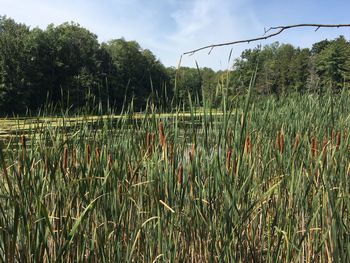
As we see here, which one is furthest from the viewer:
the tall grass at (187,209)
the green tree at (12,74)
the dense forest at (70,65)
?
the dense forest at (70,65)

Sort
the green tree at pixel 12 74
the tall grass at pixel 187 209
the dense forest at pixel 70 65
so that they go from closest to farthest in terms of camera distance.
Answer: the tall grass at pixel 187 209 → the green tree at pixel 12 74 → the dense forest at pixel 70 65

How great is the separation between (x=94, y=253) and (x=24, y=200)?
46 cm

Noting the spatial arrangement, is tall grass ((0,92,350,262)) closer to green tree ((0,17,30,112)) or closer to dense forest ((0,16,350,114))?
dense forest ((0,16,350,114))

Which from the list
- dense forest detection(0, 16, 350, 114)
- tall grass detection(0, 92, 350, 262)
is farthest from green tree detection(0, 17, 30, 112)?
tall grass detection(0, 92, 350, 262)

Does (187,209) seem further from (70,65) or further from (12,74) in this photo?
(70,65)

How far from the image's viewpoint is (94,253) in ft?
5.90

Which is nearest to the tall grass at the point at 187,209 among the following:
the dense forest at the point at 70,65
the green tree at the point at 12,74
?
the dense forest at the point at 70,65

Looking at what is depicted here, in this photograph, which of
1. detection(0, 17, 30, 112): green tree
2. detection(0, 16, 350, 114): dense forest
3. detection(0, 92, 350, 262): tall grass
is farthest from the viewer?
detection(0, 16, 350, 114): dense forest

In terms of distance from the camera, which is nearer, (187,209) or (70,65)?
(187,209)

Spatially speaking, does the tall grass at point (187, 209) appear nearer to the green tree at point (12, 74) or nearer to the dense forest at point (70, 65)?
the dense forest at point (70, 65)

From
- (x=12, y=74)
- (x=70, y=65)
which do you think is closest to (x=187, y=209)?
(x=12, y=74)

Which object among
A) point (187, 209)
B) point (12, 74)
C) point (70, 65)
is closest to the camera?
point (187, 209)

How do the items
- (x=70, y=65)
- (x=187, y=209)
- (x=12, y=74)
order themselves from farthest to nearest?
(x=70, y=65) < (x=12, y=74) < (x=187, y=209)

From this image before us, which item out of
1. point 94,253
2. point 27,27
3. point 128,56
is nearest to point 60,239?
point 94,253
